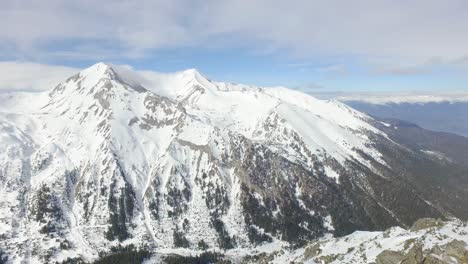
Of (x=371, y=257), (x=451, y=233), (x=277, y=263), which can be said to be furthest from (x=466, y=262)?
(x=277, y=263)

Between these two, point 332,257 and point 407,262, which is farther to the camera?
point 332,257

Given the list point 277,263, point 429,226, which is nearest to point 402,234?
point 429,226

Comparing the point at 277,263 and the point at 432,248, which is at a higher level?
the point at 432,248

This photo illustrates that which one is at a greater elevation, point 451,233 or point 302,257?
point 451,233

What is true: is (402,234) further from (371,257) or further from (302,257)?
(302,257)

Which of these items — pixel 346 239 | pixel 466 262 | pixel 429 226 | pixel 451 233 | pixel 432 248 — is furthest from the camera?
pixel 346 239

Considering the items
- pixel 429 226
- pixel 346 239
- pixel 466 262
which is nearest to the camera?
pixel 466 262

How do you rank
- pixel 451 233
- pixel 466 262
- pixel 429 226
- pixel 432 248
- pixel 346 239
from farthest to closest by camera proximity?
pixel 346 239, pixel 429 226, pixel 451 233, pixel 432 248, pixel 466 262

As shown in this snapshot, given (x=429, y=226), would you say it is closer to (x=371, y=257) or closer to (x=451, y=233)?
(x=451, y=233)

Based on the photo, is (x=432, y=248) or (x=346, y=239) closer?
(x=432, y=248)
